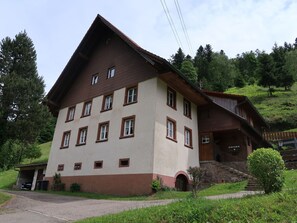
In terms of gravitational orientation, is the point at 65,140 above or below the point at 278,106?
below

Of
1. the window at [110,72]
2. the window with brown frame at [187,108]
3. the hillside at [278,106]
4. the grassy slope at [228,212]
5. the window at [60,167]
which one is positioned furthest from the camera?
the hillside at [278,106]

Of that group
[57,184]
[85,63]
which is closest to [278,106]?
[85,63]

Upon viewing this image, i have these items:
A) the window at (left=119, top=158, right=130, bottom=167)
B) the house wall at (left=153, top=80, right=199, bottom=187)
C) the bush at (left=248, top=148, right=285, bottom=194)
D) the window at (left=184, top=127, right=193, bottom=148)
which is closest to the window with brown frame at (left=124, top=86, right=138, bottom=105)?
the house wall at (left=153, top=80, right=199, bottom=187)

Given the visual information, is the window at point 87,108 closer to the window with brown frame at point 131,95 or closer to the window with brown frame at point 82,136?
the window with brown frame at point 82,136

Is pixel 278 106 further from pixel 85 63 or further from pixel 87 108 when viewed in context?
pixel 87 108

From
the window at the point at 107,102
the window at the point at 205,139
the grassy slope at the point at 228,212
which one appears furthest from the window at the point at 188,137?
the grassy slope at the point at 228,212

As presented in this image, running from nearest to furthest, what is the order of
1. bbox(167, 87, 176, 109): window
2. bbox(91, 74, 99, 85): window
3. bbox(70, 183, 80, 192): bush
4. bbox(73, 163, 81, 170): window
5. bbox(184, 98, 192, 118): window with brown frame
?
bbox(70, 183, 80, 192): bush → bbox(167, 87, 176, 109): window → bbox(73, 163, 81, 170): window → bbox(184, 98, 192, 118): window with brown frame → bbox(91, 74, 99, 85): window

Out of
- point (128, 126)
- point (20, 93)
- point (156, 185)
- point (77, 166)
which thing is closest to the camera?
point (156, 185)

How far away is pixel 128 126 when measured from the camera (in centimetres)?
1919

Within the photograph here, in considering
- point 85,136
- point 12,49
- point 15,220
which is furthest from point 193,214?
point 12,49

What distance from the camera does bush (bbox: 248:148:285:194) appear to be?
9227 millimetres

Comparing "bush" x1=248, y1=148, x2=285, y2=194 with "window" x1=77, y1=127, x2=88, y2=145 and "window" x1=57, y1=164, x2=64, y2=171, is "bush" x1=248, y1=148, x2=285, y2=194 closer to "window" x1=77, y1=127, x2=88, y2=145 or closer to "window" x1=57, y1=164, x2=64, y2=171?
"window" x1=77, y1=127, x2=88, y2=145

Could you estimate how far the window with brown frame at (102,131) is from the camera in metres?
20.4

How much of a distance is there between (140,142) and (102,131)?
4.60 meters
